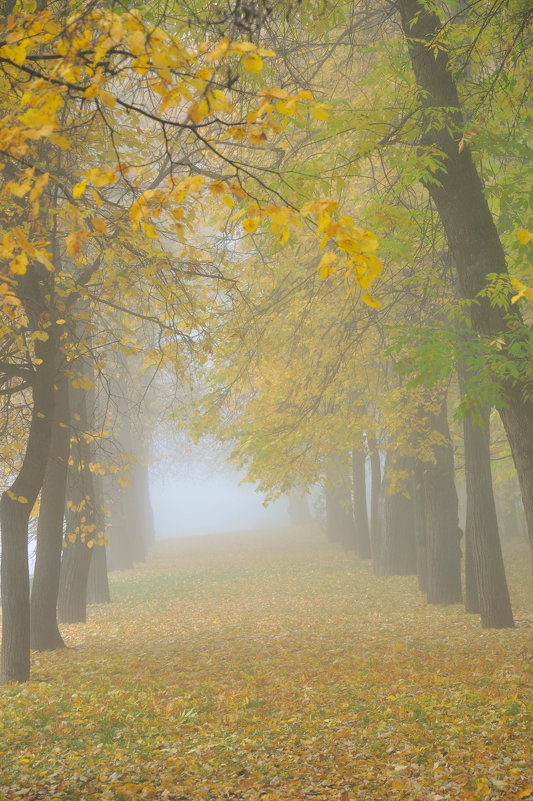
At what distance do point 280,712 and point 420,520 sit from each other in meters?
7.96

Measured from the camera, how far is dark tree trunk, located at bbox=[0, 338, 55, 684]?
7.38 m

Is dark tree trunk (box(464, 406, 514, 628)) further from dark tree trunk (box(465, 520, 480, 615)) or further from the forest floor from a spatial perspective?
the forest floor

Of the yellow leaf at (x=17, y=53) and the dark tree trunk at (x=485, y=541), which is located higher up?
the yellow leaf at (x=17, y=53)

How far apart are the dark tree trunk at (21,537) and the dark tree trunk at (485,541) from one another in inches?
244

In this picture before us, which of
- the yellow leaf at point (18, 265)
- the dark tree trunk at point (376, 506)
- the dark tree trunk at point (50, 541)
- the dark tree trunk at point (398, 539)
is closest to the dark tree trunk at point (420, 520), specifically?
the dark tree trunk at point (398, 539)

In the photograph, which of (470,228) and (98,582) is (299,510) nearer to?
(98,582)

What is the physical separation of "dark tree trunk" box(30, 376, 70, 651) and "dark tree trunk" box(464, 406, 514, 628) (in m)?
6.06

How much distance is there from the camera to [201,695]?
22.6ft

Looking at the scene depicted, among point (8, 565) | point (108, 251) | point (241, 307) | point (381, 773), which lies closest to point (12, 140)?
point (108, 251)

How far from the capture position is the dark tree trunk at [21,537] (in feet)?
24.2

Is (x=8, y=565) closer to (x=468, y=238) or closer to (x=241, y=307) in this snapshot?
(x=241, y=307)

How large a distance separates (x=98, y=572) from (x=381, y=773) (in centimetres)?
1190

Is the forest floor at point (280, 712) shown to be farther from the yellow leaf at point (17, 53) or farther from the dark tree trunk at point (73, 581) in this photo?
the yellow leaf at point (17, 53)

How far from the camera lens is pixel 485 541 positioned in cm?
1020
